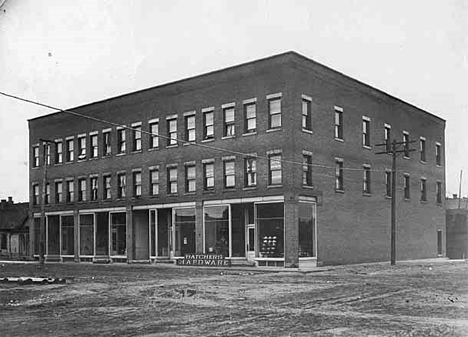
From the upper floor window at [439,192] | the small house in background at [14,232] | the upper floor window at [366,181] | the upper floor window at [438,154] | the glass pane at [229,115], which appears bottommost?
the small house in background at [14,232]

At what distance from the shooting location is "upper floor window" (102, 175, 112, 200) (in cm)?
4312

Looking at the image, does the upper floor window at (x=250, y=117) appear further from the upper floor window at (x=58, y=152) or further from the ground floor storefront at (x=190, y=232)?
the upper floor window at (x=58, y=152)

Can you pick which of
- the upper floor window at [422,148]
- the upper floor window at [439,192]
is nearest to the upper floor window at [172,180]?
the upper floor window at [422,148]

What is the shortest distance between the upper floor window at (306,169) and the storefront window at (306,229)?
4.03 ft

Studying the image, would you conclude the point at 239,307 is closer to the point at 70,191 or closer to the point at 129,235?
the point at 129,235

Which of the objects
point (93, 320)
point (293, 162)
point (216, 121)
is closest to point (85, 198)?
point (216, 121)

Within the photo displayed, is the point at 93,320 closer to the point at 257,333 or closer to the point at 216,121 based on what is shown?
the point at 257,333

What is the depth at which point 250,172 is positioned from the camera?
3416cm

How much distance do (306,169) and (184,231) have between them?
8.96 metres

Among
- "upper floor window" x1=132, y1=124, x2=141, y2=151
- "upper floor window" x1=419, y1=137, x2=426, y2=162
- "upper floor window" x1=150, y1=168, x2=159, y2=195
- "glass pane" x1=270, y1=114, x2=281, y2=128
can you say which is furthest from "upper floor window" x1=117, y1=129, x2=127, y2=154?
"upper floor window" x1=419, y1=137, x2=426, y2=162

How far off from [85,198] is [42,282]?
70.2 feet

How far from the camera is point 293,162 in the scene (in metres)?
32.1

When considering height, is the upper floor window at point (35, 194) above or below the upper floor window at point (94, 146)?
below

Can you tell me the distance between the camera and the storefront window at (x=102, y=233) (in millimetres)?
43406
